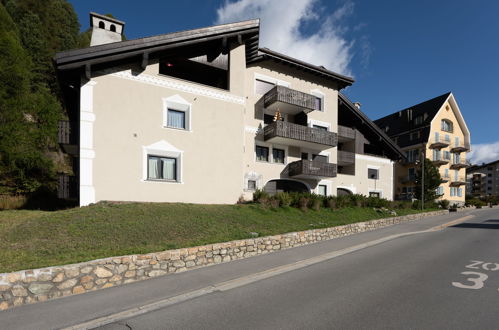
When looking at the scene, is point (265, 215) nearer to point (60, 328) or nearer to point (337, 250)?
point (337, 250)

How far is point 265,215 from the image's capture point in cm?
1450

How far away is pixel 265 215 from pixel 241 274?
24.4 ft

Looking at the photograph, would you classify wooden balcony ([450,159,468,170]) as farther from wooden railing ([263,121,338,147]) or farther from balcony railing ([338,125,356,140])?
wooden railing ([263,121,338,147])

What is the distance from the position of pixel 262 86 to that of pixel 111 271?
58.3ft

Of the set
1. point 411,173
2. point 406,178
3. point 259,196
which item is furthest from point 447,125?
point 259,196

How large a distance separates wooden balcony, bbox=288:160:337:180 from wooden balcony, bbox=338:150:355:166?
321 centimetres

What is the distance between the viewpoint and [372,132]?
27.8 metres

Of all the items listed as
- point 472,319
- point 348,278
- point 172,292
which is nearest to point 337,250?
point 348,278

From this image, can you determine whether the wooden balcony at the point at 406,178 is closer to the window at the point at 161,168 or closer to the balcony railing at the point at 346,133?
the balcony railing at the point at 346,133

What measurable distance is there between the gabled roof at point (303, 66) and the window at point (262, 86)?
5.51 feet

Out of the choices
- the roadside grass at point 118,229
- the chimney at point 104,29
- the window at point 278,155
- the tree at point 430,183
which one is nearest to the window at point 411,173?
the tree at point 430,183

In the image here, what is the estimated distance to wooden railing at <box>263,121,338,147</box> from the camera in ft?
63.8

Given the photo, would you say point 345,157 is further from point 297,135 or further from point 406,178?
point 406,178

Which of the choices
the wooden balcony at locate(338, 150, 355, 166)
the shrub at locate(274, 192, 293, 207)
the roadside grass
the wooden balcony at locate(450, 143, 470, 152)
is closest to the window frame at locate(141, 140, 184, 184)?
the roadside grass
